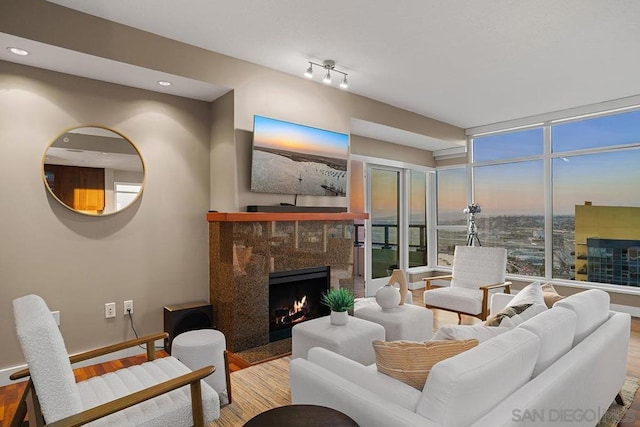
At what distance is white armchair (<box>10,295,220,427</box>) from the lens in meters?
1.37

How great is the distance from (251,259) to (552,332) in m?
2.48

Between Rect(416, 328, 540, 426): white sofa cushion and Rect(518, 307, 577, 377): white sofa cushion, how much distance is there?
0.80 ft

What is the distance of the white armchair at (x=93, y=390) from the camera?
1.37 meters

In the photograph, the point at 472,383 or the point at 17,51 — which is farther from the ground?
the point at 17,51

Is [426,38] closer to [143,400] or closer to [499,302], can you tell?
[499,302]

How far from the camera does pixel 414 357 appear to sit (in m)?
1.47

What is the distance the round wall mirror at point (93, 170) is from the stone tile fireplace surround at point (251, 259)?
2.61 feet

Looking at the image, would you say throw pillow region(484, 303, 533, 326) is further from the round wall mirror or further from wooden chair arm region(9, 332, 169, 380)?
the round wall mirror

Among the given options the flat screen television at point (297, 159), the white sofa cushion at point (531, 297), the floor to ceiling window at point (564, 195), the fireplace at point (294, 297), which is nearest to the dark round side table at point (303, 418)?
the white sofa cushion at point (531, 297)

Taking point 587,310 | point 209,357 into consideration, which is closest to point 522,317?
point 587,310

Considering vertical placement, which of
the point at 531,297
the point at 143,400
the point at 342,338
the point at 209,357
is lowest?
the point at 209,357

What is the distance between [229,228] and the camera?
339cm

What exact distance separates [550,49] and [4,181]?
4.73 metres

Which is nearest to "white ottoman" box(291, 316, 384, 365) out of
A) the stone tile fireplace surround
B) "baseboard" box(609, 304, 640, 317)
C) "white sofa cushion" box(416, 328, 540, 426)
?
the stone tile fireplace surround
